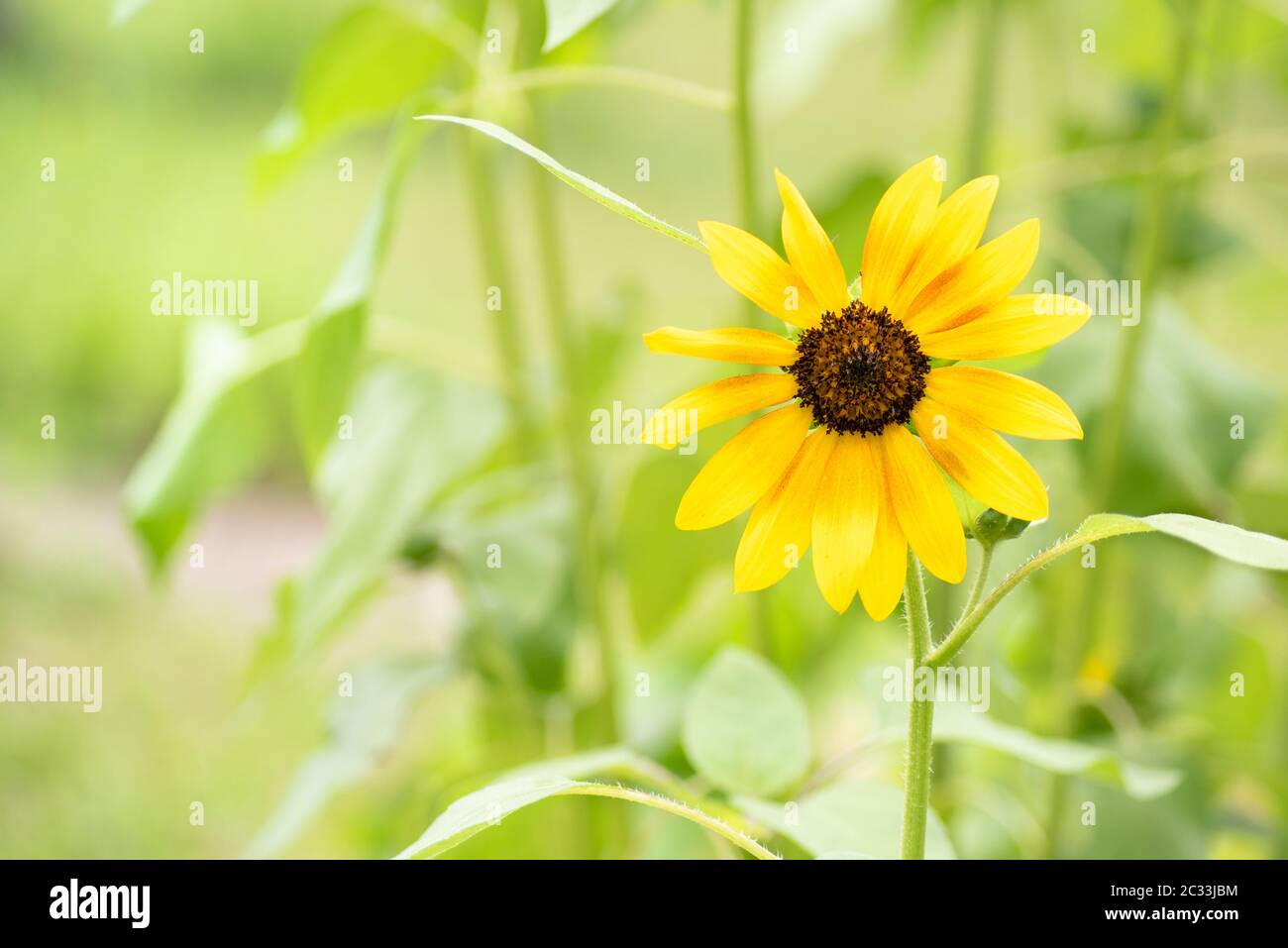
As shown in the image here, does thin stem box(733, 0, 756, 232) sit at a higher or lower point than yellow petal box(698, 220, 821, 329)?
higher

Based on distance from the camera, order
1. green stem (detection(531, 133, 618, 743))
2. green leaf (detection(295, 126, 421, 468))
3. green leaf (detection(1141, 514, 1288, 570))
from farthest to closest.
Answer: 1. green stem (detection(531, 133, 618, 743))
2. green leaf (detection(295, 126, 421, 468))
3. green leaf (detection(1141, 514, 1288, 570))

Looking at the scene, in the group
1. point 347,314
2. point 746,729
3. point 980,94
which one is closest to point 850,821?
point 746,729

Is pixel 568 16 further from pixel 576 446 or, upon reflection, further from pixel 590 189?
pixel 576 446

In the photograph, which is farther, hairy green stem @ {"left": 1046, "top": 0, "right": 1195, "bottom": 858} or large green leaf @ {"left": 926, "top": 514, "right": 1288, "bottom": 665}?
hairy green stem @ {"left": 1046, "top": 0, "right": 1195, "bottom": 858}

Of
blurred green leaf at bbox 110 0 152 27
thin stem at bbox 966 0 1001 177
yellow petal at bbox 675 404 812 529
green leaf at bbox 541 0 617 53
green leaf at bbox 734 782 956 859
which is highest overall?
thin stem at bbox 966 0 1001 177

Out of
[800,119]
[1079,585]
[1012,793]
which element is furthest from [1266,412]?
[800,119]

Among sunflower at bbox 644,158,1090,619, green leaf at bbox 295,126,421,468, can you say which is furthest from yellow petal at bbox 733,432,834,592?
green leaf at bbox 295,126,421,468

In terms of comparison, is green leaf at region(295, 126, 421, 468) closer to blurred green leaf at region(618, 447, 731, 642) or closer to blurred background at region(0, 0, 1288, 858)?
blurred background at region(0, 0, 1288, 858)

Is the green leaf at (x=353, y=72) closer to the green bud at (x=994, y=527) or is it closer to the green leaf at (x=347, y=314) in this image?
the green leaf at (x=347, y=314)
